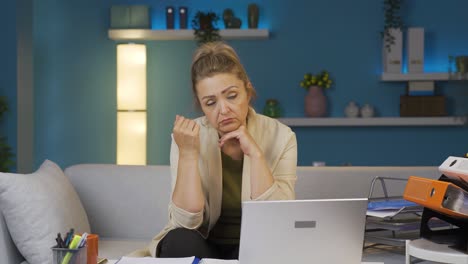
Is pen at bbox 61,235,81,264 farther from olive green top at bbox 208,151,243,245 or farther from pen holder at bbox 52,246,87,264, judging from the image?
olive green top at bbox 208,151,243,245

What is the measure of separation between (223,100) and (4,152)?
3051 millimetres

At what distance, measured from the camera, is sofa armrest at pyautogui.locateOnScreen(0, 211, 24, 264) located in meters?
2.33

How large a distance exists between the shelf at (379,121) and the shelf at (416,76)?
32 centimetres

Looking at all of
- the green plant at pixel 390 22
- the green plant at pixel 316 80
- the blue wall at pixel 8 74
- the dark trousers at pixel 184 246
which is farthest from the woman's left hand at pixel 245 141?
the green plant at pixel 390 22

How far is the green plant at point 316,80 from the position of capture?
5844 mm

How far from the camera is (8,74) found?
16.4 feet

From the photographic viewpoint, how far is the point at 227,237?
93.0 inches

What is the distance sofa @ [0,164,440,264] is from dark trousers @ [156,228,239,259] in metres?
0.79

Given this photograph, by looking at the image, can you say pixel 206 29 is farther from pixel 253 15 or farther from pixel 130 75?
pixel 130 75

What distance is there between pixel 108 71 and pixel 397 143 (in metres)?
2.56

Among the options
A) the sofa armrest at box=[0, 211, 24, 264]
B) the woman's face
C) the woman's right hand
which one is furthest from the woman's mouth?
the sofa armrest at box=[0, 211, 24, 264]

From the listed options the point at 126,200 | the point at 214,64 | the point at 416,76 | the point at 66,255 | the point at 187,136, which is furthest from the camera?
the point at 416,76

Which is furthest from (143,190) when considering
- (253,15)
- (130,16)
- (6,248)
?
(130,16)

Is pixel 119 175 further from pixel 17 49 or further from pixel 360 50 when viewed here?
pixel 360 50
